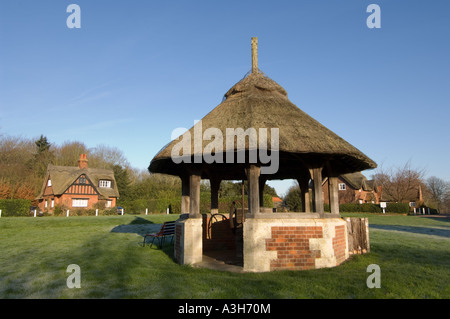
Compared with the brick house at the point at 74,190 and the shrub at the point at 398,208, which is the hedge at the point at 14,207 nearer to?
the brick house at the point at 74,190

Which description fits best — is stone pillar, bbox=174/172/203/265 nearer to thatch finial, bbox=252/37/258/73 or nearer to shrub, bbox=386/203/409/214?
thatch finial, bbox=252/37/258/73

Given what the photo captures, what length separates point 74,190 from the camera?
4091cm

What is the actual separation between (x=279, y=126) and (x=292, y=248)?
2.91m

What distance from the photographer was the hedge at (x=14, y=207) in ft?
102

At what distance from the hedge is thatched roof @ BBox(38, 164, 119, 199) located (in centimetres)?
736

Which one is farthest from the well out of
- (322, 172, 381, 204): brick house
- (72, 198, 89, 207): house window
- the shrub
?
(322, 172, 381, 204): brick house

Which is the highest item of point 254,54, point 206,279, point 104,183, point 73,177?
point 254,54

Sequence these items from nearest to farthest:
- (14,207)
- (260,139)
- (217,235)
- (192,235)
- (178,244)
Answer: (260,139), (192,235), (178,244), (217,235), (14,207)

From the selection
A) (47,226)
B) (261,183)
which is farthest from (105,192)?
(261,183)

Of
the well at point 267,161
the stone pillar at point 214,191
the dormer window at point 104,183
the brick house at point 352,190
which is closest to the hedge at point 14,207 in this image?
the dormer window at point 104,183

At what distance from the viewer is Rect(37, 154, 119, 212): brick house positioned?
40.2 meters

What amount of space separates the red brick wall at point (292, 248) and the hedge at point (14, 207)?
3404 cm

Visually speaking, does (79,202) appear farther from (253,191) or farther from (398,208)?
(398,208)

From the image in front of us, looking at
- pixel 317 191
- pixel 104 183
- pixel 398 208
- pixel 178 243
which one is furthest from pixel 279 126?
pixel 104 183
